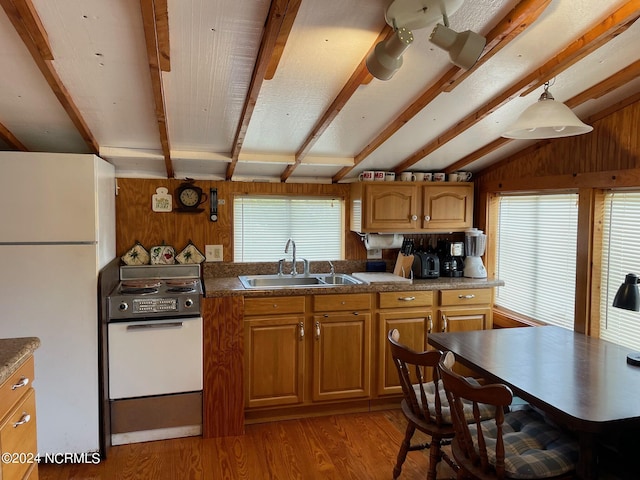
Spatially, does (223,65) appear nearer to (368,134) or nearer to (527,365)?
(368,134)

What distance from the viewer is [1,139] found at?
8.99ft

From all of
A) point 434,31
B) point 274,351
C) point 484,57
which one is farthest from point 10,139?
point 484,57

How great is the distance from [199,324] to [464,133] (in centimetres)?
216

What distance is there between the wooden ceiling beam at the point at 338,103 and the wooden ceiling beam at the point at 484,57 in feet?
1.34

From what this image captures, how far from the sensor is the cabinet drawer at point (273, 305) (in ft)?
9.87

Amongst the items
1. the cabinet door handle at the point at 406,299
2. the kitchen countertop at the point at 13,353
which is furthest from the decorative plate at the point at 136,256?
the cabinet door handle at the point at 406,299

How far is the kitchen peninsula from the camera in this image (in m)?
2.93

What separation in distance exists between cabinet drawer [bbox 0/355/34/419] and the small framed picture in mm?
1829

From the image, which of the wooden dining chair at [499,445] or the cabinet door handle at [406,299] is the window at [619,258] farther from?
the cabinet door handle at [406,299]

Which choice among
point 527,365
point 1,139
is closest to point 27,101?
point 1,139

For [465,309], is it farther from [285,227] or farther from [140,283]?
[140,283]

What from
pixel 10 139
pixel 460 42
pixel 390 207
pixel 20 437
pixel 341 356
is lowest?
pixel 341 356

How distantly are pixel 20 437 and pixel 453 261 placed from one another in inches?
122

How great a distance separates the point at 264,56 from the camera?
1855 millimetres
